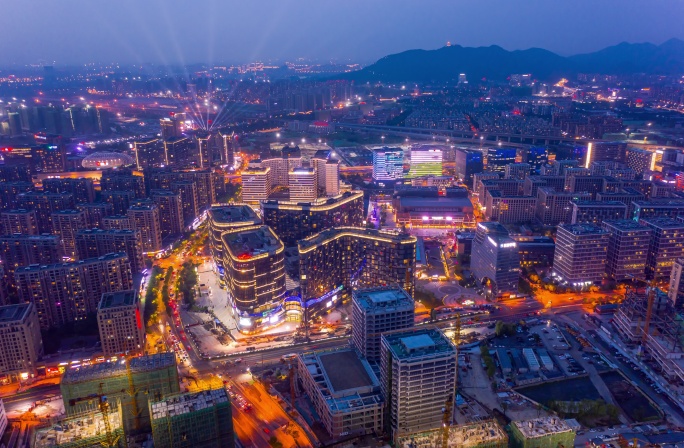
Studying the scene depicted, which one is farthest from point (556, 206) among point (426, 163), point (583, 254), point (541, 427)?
point (541, 427)

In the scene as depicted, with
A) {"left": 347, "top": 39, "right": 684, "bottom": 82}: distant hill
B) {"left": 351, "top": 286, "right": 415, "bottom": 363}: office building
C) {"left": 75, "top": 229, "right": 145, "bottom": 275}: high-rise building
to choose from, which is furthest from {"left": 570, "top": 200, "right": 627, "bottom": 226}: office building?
{"left": 347, "top": 39, "right": 684, "bottom": 82}: distant hill

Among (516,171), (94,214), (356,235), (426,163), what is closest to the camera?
(356,235)

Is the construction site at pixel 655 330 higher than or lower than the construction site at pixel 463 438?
lower

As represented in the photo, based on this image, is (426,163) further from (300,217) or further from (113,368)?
(113,368)

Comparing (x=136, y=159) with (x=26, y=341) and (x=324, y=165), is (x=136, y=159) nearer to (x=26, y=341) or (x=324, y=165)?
(x=324, y=165)

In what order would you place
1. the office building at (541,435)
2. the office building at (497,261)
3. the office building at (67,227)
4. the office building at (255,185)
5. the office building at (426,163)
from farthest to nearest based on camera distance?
the office building at (426,163), the office building at (255,185), the office building at (67,227), the office building at (497,261), the office building at (541,435)

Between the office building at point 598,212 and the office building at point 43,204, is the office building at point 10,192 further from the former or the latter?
the office building at point 598,212

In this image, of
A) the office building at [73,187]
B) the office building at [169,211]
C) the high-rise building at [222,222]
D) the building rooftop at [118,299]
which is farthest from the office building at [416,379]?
the office building at [73,187]

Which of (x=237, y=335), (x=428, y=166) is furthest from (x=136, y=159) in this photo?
(x=237, y=335)
